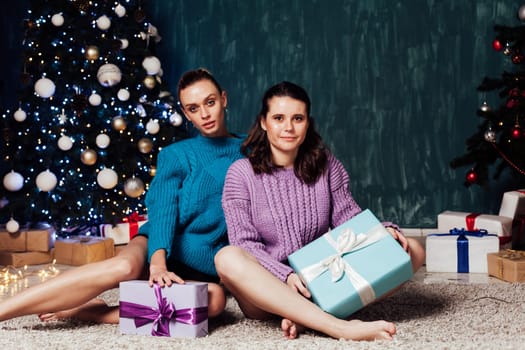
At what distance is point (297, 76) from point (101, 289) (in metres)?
2.97

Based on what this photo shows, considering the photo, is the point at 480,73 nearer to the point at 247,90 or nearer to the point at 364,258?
the point at 247,90

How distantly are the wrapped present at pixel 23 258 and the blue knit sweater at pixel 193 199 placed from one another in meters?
1.62

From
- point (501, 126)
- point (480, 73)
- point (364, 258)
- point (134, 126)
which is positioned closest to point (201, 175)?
point (364, 258)

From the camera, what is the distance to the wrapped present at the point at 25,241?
398cm

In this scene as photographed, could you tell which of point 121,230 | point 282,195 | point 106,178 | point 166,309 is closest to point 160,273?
point 166,309

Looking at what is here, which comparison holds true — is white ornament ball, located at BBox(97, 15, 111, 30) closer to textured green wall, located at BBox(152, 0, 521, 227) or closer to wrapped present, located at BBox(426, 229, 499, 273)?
textured green wall, located at BBox(152, 0, 521, 227)

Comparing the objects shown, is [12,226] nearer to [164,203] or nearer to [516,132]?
[164,203]

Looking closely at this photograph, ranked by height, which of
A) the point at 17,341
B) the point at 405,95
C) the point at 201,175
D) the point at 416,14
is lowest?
the point at 17,341

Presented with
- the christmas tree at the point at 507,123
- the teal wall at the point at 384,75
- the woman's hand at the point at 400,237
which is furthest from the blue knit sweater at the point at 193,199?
the teal wall at the point at 384,75

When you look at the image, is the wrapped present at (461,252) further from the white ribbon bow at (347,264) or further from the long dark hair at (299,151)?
the white ribbon bow at (347,264)

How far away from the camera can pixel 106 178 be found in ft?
13.0

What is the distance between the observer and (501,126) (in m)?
3.88

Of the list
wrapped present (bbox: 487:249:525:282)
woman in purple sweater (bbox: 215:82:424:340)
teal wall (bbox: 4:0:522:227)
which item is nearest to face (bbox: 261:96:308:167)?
woman in purple sweater (bbox: 215:82:424:340)

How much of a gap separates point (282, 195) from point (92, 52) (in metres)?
2.11
